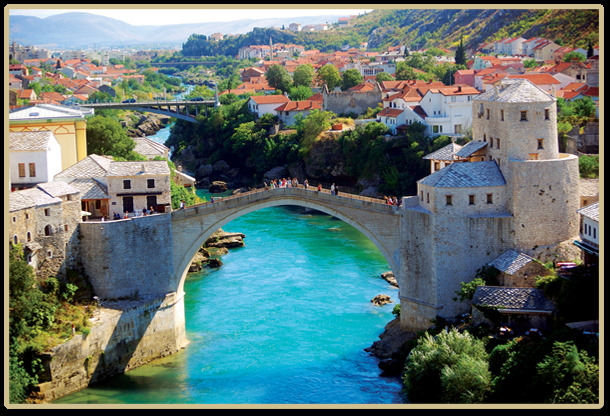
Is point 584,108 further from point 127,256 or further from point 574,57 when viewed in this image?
point 127,256

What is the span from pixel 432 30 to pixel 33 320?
309 feet

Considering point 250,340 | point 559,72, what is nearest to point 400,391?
point 250,340

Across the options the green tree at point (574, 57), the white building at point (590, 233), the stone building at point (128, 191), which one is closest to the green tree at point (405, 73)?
the green tree at point (574, 57)

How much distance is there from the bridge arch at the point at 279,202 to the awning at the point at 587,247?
6.28m

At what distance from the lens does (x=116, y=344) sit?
3092cm

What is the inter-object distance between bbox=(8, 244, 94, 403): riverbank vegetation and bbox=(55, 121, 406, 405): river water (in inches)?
65.3

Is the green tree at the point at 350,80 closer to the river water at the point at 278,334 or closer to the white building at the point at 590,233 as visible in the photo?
the river water at the point at 278,334

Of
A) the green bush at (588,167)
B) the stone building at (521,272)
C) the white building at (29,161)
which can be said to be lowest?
the stone building at (521,272)

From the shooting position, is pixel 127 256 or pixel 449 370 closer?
pixel 449 370

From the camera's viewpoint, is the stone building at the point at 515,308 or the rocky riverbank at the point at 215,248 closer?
the stone building at the point at 515,308

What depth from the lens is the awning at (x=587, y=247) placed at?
27606mm

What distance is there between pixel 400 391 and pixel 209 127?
51008 mm

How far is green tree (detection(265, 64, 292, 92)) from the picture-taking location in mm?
82562

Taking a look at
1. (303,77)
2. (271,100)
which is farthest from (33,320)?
(303,77)
